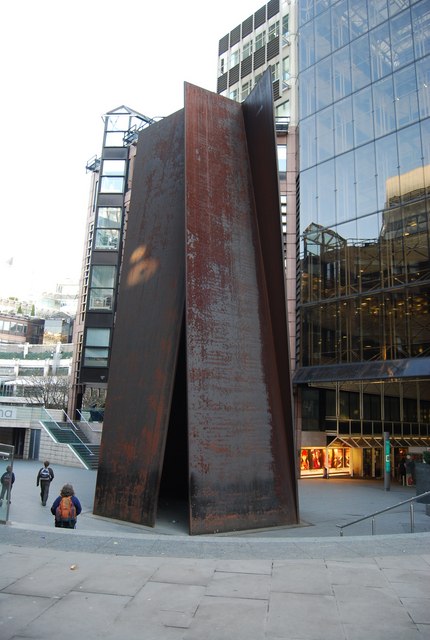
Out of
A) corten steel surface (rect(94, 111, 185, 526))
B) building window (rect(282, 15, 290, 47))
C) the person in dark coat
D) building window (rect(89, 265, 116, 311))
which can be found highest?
building window (rect(282, 15, 290, 47))

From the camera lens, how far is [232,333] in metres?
12.1

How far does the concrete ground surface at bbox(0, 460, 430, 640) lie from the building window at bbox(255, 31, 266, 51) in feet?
136

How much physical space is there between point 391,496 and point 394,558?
14.9m

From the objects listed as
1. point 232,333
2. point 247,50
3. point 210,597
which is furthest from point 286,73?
point 210,597

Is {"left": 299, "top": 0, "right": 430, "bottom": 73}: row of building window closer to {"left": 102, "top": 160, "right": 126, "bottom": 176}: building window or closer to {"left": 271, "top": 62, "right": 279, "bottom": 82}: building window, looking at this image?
{"left": 271, "top": 62, "right": 279, "bottom": 82}: building window

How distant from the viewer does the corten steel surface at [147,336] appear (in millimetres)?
11578

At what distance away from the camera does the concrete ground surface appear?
15.5 feet

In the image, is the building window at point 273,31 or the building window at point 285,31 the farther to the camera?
the building window at point 273,31

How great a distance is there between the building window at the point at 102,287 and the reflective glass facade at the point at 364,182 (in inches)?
717

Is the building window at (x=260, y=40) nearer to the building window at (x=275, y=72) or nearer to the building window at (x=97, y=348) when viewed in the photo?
the building window at (x=275, y=72)

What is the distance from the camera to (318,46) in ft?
105

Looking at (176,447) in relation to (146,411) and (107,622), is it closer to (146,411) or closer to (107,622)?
(146,411)

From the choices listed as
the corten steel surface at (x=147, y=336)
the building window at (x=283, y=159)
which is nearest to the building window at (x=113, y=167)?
the building window at (x=283, y=159)

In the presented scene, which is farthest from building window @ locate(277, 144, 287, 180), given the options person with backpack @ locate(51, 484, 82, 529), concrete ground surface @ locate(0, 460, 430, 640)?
concrete ground surface @ locate(0, 460, 430, 640)
